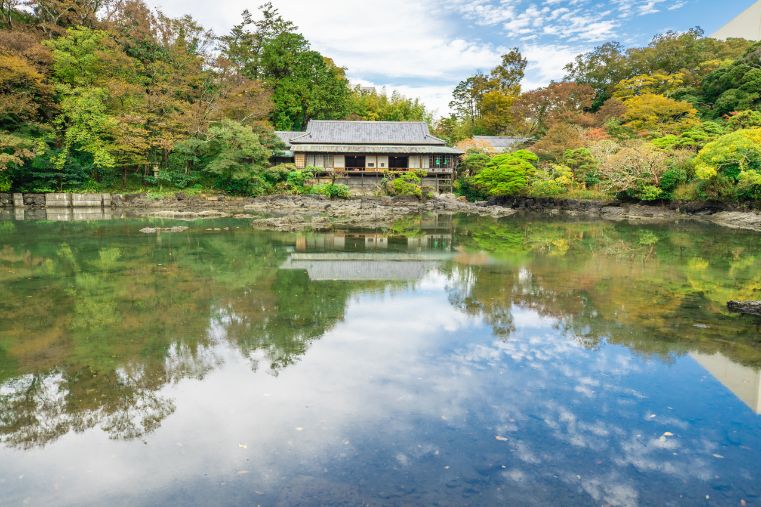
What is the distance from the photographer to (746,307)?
7500mm

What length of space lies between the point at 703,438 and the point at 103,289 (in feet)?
30.8

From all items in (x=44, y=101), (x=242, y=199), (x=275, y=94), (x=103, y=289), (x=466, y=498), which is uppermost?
(x=275, y=94)

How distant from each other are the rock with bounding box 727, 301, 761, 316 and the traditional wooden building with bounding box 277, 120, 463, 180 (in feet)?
80.0

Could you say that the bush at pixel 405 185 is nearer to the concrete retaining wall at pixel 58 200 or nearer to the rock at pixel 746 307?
the concrete retaining wall at pixel 58 200

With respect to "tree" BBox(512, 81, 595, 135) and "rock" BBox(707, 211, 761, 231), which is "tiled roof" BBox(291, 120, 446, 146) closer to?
"tree" BBox(512, 81, 595, 135)

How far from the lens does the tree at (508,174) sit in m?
26.9

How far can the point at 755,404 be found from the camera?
4723 millimetres

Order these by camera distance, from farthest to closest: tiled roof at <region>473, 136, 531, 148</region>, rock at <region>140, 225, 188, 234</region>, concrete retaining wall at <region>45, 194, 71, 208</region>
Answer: tiled roof at <region>473, 136, 531, 148</region>
concrete retaining wall at <region>45, 194, 71, 208</region>
rock at <region>140, 225, 188, 234</region>

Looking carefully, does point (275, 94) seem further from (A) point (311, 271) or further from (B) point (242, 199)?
(A) point (311, 271)

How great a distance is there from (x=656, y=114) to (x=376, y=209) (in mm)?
20406

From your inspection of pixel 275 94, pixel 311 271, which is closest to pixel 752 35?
pixel 275 94

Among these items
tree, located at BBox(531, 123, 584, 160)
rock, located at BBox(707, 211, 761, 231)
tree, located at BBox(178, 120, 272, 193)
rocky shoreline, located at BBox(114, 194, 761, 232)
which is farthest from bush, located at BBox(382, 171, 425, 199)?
rock, located at BBox(707, 211, 761, 231)

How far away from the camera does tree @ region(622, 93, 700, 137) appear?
28984mm

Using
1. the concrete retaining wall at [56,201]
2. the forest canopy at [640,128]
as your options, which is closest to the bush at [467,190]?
the forest canopy at [640,128]
